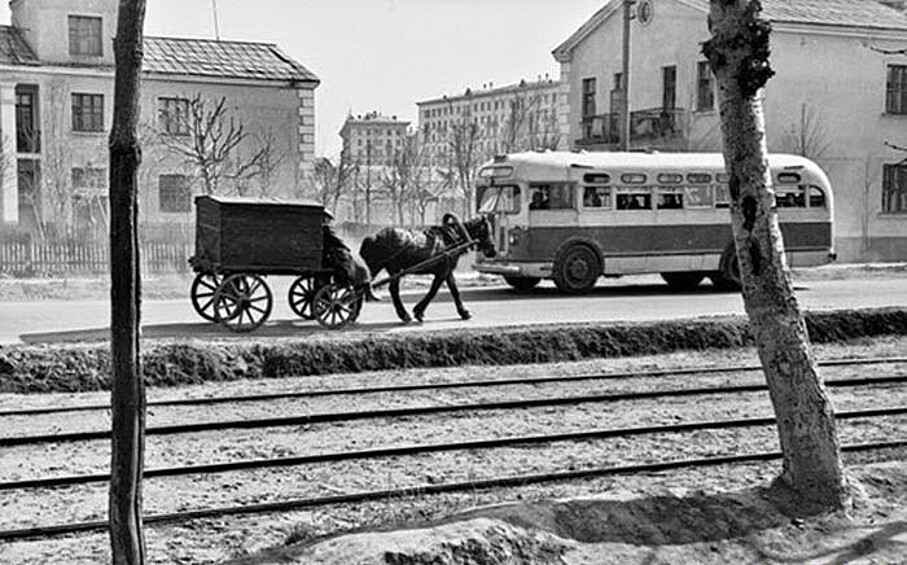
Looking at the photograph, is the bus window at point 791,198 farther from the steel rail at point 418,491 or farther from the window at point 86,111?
the window at point 86,111

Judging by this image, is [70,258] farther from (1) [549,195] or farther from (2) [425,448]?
(2) [425,448]

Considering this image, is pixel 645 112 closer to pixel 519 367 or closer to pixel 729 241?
pixel 729 241

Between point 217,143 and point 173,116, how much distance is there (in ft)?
5.14

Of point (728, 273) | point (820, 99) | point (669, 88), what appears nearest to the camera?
point (728, 273)

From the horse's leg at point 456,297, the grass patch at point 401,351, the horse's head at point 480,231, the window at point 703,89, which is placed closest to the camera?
the grass patch at point 401,351

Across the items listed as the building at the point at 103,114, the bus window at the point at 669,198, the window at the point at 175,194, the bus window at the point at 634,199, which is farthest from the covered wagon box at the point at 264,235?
the window at the point at 175,194

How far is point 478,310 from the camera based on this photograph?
2252 centimetres

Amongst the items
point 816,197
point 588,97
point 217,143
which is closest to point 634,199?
point 816,197

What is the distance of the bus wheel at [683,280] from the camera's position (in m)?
28.1

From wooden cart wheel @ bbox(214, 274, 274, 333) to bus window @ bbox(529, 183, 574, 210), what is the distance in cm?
880

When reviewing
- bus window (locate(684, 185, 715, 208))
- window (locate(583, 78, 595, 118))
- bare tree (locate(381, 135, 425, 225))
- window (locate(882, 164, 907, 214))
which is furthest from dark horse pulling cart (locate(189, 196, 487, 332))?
bare tree (locate(381, 135, 425, 225))

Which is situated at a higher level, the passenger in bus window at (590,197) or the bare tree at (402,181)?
the bare tree at (402,181)

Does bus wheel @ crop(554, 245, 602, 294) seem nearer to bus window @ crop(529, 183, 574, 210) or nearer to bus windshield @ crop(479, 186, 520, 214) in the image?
bus window @ crop(529, 183, 574, 210)

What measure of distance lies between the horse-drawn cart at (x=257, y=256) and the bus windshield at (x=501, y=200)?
7.99m
